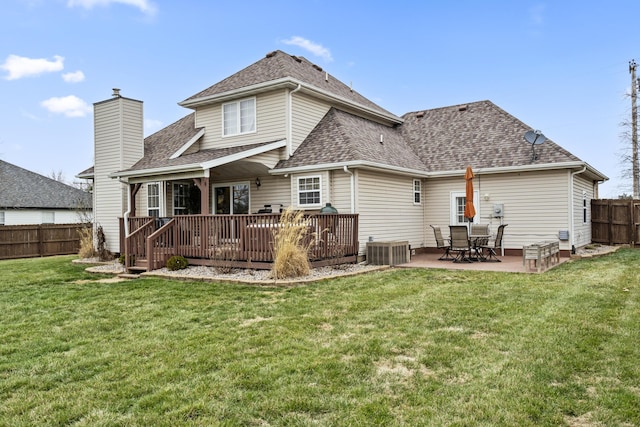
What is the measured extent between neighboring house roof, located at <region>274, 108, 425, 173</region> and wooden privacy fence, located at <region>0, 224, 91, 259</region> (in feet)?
32.7

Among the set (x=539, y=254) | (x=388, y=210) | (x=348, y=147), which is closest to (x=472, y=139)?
(x=388, y=210)

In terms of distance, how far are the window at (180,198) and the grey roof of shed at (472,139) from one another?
8.22m

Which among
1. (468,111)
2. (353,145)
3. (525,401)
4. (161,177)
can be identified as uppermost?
(468,111)

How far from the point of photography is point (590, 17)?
1602 centimetres

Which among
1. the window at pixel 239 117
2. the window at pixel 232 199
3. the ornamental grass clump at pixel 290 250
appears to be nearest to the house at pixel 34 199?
the window at pixel 232 199

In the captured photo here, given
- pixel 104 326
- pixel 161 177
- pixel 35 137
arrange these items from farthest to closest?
pixel 35 137, pixel 161 177, pixel 104 326

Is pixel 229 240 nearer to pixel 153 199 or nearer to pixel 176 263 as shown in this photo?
pixel 176 263

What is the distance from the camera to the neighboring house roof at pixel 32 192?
23.8 meters

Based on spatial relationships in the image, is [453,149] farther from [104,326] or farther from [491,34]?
[104,326]

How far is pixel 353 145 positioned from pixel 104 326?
8.59 metres

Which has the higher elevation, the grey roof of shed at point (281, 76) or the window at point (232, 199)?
the grey roof of shed at point (281, 76)

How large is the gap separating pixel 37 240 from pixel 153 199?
21.5 feet

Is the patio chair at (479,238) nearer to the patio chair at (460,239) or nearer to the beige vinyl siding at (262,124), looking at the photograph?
the patio chair at (460,239)

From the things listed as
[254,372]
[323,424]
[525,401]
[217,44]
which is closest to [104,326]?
[254,372]
